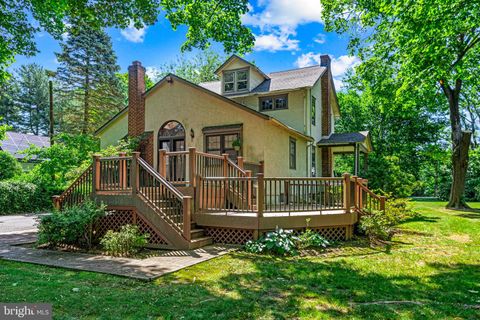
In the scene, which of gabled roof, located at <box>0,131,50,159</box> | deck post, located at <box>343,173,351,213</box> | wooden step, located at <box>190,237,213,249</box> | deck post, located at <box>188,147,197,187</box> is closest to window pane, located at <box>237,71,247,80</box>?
deck post, located at <box>188,147,197,187</box>

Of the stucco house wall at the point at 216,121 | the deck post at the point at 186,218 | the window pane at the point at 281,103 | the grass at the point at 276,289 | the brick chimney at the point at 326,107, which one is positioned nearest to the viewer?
the grass at the point at 276,289

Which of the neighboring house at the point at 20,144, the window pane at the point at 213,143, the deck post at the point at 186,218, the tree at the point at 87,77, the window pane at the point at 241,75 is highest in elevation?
the tree at the point at 87,77

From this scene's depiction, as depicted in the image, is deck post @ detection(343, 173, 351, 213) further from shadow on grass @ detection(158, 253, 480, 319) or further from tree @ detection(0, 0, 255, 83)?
tree @ detection(0, 0, 255, 83)

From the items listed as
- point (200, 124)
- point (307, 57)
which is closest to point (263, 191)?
point (200, 124)

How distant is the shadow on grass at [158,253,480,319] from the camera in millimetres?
3988

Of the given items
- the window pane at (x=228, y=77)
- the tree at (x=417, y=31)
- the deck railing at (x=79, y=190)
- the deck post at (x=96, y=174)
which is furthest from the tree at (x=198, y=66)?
the deck post at (x=96, y=174)

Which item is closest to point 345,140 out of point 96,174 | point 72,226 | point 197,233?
point 197,233

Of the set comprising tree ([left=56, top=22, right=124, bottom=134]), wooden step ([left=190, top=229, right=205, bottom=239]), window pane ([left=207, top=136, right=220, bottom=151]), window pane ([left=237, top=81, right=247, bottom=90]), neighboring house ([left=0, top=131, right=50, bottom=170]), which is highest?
tree ([left=56, top=22, right=124, bottom=134])

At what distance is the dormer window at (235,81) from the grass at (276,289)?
11.7 metres

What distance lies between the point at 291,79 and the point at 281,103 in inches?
68.1

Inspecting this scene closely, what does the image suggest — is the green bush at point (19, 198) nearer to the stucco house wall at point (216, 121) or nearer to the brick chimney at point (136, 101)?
the brick chimney at point (136, 101)

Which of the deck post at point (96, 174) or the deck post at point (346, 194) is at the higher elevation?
the deck post at point (96, 174)

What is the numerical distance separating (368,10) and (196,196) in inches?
418

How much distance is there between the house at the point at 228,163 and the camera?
842 cm
